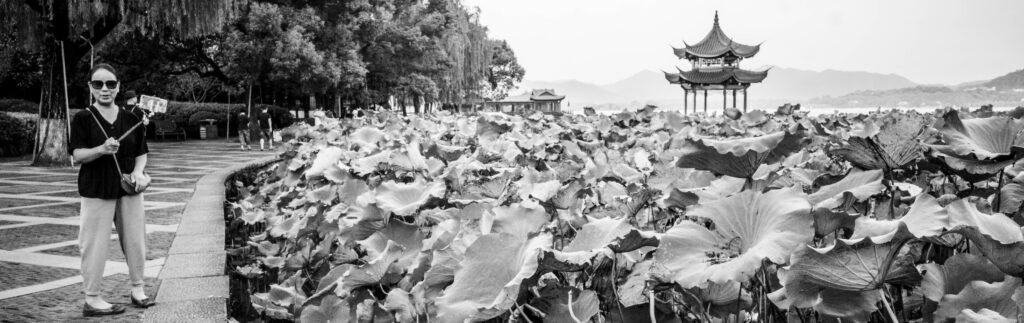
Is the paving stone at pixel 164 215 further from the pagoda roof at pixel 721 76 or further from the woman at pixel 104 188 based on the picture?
the pagoda roof at pixel 721 76

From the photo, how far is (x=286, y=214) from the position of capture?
165 inches

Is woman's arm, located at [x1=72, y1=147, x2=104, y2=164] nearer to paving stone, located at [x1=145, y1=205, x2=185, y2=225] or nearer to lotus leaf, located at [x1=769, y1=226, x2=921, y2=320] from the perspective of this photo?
paving stone, located at [x1=145, y1=205, x2=185, y2=225]

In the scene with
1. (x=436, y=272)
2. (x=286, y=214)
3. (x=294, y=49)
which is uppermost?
(x=294, y=49)

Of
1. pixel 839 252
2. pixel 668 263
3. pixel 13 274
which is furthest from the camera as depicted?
pixel 13 274

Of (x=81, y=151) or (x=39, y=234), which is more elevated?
(x=81, y=151)

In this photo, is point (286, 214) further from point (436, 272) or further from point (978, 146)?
point (978, 146)

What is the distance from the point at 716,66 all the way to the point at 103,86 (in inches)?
1652

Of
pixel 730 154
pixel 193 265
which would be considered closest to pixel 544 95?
pixel 193 265

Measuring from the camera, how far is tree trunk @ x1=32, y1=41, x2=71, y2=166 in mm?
14719

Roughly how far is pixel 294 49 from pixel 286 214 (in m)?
18.6

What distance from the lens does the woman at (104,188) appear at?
12.5ft

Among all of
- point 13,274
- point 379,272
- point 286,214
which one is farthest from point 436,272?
point 13,274

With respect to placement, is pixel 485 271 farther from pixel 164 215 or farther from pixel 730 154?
pixel 164 215

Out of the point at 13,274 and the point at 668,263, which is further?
the point at 13,274
